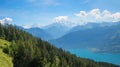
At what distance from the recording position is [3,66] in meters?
75.2

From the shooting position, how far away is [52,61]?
10625 cm

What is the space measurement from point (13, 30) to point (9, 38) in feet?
35.2

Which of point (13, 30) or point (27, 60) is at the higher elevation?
point (13, 30)

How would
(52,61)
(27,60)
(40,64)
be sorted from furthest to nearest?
(52,61) < (27,60) < (40,64)

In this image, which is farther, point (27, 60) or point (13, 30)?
point (13, 30)

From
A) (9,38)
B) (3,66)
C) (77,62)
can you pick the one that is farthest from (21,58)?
(77,62)

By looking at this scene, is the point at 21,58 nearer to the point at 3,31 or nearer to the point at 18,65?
the point at 18,65

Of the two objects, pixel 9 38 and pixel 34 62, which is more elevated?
pixel 9 38

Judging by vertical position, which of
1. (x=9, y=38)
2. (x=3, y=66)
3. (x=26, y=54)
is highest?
(x=9, y=38)

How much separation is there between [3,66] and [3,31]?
90035 millimetres

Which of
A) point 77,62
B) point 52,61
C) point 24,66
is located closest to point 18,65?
point 24,66

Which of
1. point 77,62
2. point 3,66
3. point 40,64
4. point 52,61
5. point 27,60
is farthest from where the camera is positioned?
point 77,62

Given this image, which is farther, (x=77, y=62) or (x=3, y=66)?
(x=77, y=62)

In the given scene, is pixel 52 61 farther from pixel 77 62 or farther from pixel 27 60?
pixel 77 62
